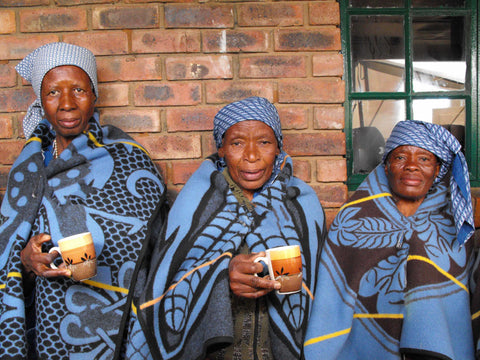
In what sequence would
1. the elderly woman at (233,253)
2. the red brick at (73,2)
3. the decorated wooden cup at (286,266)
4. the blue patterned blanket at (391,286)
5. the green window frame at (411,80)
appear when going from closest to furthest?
the decorated wooden cup at (286,266), the elderly woman at (233,253), the blue patterned blanket at (391,286), the red brick at (73,2), the green window frame at (411,80)

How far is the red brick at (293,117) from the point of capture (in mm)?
2723

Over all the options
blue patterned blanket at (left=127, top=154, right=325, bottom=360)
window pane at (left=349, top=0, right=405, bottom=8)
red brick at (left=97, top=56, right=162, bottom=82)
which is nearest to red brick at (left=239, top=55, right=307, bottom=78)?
red brick at (left=97, top=56, right=162, bottom=82)

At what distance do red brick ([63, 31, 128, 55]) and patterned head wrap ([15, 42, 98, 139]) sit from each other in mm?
222

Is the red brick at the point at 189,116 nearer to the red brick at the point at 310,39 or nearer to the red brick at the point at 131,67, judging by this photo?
the red brick at the point at 131,67

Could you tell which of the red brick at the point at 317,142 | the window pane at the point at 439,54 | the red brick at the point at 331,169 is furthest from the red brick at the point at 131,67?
the window pane at the point at 439,54

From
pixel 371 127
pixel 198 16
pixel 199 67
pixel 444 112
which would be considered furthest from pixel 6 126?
pixel 444 112

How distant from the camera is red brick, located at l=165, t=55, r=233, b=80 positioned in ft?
8.83

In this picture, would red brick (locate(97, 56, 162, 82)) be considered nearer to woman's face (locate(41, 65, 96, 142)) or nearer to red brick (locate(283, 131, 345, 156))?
woman's face (locate(41, 65, 96, 142))

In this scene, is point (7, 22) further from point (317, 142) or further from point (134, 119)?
point (317, 142)

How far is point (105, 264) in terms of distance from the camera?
7.30 ft

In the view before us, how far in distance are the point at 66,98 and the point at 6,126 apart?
2.18ft

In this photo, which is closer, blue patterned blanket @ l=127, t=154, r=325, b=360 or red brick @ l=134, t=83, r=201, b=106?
blue patterned blanket @ l=127, t=154, r=325, b=360

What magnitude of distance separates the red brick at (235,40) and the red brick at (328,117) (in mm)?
513

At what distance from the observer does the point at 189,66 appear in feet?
8.83
